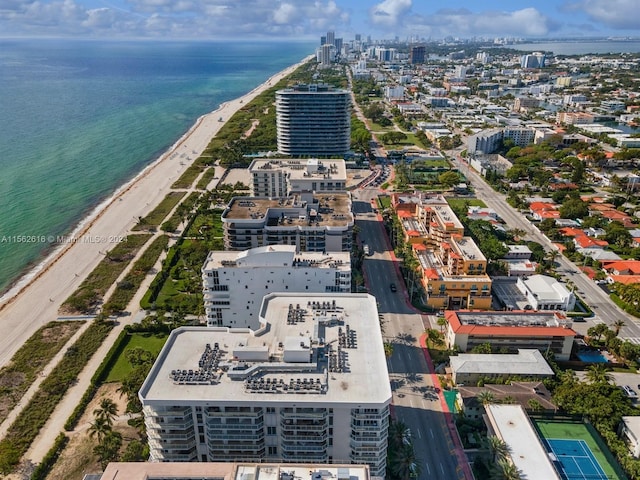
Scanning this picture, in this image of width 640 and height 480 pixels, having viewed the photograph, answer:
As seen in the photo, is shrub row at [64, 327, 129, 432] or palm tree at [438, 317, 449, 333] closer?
shrub row at [64, 327, 129, 432]

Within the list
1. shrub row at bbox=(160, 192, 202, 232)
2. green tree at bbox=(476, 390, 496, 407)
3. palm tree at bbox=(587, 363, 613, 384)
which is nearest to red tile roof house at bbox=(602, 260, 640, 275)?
palm tree at bbox=(587, 363, 613, 384)

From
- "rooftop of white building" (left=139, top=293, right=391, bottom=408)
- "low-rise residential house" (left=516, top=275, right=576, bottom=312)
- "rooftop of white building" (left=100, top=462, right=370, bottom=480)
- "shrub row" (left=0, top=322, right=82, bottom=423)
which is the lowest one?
"shrub row" (left=0, top=322, right=82, bottom=423)

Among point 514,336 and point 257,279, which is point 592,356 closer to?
point 514,336

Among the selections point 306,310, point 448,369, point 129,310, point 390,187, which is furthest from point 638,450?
point 390,187

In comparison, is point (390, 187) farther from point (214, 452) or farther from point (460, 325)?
point (214, 452)

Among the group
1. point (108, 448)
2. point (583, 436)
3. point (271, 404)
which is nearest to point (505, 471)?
point (583, 436)

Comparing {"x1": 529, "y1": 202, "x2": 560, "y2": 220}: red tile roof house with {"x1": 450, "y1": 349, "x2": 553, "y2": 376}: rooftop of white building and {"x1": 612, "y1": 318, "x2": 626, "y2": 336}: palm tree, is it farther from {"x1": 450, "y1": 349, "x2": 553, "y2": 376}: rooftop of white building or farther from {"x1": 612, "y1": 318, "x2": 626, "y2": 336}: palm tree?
{"x1": 450, "y1": 349, "x2": 553, "y2": 376}: rooftop of white building
